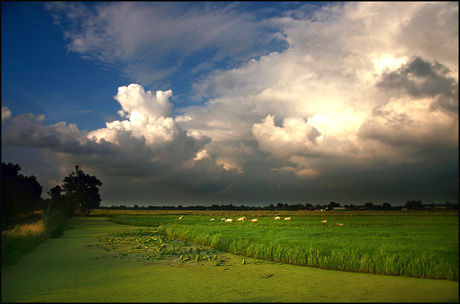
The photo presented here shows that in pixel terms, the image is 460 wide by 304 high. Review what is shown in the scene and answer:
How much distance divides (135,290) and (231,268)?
3595 millimetres

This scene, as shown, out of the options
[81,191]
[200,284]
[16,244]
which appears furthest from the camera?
[81,191]

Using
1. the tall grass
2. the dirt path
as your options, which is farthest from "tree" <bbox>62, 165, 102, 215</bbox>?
the dirt path

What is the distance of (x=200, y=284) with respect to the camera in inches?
266

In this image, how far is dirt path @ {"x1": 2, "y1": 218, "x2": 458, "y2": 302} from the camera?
5.58 m

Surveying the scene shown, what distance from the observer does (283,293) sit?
6020mm

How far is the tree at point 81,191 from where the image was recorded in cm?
5808

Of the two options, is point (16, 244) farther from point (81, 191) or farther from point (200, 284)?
point (81, 191)

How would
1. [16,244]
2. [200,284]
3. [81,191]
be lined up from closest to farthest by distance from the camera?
1. [200,284]
2. [16,244]
3. [81,191]

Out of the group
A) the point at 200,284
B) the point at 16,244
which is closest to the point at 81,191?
the point at 16,244

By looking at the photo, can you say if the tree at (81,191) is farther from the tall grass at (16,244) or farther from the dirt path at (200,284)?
the dirt path at (200,284)

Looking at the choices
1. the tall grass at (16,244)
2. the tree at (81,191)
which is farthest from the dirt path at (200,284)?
the tree at (81,191)

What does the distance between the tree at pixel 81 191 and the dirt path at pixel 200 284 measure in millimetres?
54485

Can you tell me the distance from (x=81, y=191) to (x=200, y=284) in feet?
203

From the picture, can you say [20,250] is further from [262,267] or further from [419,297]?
[419,297]
